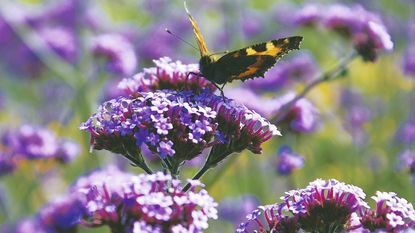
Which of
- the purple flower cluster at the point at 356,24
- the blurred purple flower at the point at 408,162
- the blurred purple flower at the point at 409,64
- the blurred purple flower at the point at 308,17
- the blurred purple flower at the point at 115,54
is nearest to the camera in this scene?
the blurred purple flower at the point at 408,162

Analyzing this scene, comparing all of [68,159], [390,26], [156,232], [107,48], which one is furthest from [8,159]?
[390,26]

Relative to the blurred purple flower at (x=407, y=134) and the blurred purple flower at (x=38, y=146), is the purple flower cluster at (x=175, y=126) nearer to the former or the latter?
the blurred purple flower at (x=38, y=146)

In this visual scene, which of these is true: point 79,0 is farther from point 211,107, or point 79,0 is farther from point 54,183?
point 211,107

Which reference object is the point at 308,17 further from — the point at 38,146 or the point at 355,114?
the point at 38,146

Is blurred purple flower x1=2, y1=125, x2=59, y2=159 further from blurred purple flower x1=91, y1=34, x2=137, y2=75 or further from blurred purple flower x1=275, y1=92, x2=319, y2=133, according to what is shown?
blurred purple flower x1=275, y1=92, x2=319, y2=133

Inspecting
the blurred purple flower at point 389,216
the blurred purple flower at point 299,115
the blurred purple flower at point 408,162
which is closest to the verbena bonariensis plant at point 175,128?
the blurred purple flower at point 389,216

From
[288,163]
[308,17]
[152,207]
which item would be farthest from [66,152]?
[152,207]

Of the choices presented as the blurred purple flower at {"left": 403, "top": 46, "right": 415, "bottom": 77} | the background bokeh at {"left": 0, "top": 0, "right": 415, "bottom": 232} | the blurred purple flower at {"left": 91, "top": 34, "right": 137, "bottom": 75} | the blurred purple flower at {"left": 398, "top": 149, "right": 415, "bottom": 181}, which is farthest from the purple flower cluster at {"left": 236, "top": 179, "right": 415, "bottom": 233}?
the blurred purple flower at {"left": 403, "top": 46, "right": 415, "bottom": 77}
